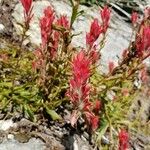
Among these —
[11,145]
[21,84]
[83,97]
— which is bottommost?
[11,145]

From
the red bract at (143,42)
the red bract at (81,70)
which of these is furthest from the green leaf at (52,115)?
the red bract at (81,70)

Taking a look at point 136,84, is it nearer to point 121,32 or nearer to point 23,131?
point 121,32

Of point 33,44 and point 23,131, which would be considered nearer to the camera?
point 23,131

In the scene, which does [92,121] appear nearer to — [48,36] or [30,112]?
[30,112]

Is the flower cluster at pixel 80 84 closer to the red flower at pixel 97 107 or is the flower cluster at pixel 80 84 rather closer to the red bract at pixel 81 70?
the red bract at pixel 81 70

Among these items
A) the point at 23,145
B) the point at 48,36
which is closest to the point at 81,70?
the point at 48,36

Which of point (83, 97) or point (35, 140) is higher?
point (83, 97)

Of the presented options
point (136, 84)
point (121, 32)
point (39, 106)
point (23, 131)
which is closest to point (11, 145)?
point (23, 131)

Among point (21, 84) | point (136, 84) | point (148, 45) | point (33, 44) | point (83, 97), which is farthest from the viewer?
point (136, 84)
